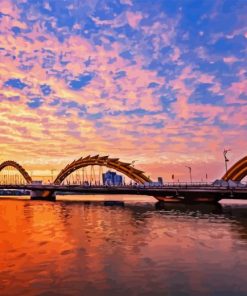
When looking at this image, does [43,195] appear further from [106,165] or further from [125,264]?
[125,264]

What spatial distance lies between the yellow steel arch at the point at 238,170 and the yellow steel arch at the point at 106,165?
3993 centimetres

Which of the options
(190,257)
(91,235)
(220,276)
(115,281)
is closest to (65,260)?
(115,281)

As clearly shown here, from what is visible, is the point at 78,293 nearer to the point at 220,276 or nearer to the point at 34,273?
the point at 34,273

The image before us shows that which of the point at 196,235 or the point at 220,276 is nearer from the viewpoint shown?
the point at 220,276

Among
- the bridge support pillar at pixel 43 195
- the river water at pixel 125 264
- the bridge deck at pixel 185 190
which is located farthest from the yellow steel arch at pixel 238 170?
the bridge support pillar at pixel 43 195

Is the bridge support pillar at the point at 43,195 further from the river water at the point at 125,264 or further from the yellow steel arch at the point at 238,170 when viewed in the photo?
the river water at the point at 125,264

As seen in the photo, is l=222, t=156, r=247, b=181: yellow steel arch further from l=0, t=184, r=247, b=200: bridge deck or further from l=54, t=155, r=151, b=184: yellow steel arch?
l=54, t=155, r=151, b=184: yellow steel arch

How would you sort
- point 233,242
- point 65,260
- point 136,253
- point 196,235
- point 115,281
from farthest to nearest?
point 196,235, point 233,242, point 136,253, point 65,260, point 115,281

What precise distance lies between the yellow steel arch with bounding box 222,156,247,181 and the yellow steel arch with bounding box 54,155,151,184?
131 ft

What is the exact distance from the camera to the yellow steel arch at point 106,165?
496 ft

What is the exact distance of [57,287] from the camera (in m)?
17.6

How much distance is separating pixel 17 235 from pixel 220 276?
2696 cm

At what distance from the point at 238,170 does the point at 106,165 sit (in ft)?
228

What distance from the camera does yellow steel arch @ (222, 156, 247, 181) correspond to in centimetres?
11512
